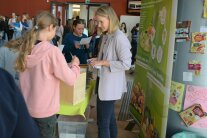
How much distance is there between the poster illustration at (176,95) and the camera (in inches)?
96.8

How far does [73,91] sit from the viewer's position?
2516 millimetres

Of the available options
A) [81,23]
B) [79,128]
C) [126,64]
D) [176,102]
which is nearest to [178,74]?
[176,102]

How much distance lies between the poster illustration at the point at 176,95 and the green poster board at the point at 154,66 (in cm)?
12

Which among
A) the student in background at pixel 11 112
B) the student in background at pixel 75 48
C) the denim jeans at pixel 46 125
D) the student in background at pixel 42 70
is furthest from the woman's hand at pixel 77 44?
the student in background at pixel 11 112

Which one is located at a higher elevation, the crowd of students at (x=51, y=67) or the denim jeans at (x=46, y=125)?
the crowd of students at (x=51, y=67)

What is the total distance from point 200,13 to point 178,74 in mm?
519

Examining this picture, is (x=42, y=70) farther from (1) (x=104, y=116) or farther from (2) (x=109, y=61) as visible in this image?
(1) (x=104, y=116)

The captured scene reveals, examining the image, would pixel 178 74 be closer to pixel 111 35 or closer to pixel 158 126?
pixel 158 126

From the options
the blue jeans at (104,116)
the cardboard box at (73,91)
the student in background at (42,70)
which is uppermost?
the student in background at (42,70)

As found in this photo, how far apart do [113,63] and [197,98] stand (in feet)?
2.42

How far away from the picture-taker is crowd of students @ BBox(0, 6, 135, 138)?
2.12m

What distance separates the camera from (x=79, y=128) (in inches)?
119

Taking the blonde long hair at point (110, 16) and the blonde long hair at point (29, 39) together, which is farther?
the blonde long hair at point (110, 16)

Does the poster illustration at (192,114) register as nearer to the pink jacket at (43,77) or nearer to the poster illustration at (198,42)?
A: the poster illustration at (198,42)
